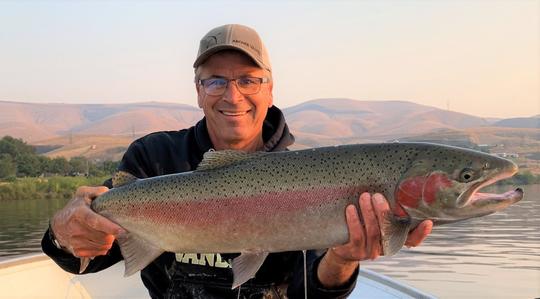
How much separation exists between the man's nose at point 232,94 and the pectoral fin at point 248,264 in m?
1.29

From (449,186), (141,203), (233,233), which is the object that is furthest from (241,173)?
(449,186)

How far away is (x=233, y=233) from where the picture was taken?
3.44 m

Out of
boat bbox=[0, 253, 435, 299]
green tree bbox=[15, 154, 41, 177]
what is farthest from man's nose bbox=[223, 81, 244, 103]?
green tree bbox=[15, 154, 41, 177]

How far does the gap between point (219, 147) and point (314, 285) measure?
134cm

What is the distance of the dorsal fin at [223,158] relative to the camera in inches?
145

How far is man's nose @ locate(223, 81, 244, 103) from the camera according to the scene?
14.0ft

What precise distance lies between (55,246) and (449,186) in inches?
103

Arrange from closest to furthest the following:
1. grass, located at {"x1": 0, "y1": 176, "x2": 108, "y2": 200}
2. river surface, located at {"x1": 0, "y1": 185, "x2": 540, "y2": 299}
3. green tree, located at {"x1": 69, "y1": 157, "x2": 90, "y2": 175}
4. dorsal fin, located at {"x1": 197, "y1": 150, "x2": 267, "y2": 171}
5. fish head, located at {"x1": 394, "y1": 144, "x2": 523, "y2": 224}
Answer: fish head, located at {"x1": 394, "y1": 144, "x2": 523, "y2": 224} → dorsal fin, located at {"x1": 197, "y1": 150, "x2": 267, "y2": 171} → river surface, located at {"x1": 0, "y1": 185, "x2": 540, "y2": 299} → grass, located at {"x1": 0, "y1": 176, "x2": 108, "y2": 200} → green tree, located at {"x1": 69, "y1": 157, "x2": 90, "y2": 175}

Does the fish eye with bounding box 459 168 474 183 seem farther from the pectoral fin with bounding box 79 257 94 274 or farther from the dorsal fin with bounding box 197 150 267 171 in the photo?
the pectoral fin with bounding box 79 257 94 274

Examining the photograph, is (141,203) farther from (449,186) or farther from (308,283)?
(449,186)

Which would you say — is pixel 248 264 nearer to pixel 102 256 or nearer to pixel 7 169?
pixel 102 256

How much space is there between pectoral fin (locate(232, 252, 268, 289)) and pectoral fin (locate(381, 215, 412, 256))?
0.73 m

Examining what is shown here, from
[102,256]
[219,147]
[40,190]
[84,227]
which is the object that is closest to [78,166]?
[40,190]

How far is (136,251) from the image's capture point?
144 inches
